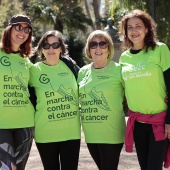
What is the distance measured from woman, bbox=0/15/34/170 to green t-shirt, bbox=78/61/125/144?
0.63m

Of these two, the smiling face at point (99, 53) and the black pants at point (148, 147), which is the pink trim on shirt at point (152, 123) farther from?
the smiling face at point (99, 53)

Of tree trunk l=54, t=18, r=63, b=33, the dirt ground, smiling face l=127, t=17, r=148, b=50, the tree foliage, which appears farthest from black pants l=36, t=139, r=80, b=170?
tree trunk l=54, t=18, r=63, b=33

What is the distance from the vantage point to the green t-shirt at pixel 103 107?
409cm

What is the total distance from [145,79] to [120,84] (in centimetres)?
45

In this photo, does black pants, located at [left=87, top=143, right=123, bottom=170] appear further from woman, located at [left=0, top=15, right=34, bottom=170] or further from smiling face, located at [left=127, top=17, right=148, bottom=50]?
smiling face, located at [left=127, top=17, right=148, bottom=50]

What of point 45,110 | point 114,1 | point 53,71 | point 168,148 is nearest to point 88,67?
point 53,71

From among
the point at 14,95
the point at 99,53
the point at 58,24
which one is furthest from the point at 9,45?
the point at 58,24

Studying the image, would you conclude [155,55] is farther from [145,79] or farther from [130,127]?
[130,127]

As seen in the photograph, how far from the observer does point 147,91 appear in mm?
3777

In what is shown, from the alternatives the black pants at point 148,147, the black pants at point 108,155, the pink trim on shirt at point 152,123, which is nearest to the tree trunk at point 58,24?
the black pants at point 108,155

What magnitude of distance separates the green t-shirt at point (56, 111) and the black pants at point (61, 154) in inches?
2.7

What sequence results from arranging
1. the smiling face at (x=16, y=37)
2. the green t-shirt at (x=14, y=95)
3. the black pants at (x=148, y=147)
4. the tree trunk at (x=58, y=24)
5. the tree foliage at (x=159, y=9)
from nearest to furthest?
the black pants at (x=148, y=147) < the green t-shirt at (x=14, y=95) < the smiling face at (x=16, y=37) < the tree foliage at (x=159, y=9) < the tree trunk at (x=58, y=24)

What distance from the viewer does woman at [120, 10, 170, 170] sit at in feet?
12.1

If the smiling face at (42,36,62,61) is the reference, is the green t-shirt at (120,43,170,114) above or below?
below
